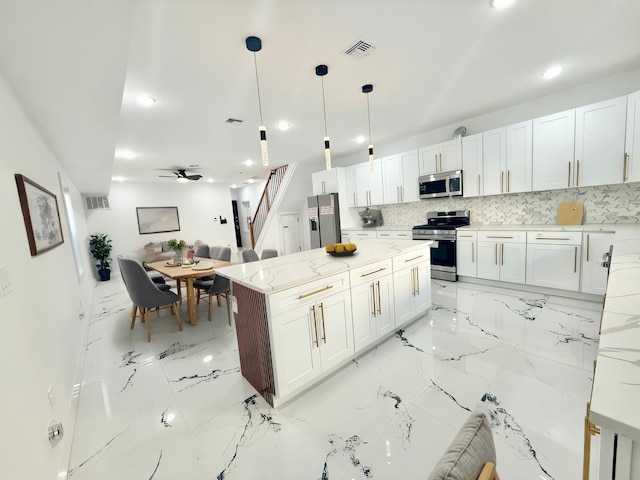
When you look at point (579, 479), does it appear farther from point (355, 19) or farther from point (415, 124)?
point (415, 124)

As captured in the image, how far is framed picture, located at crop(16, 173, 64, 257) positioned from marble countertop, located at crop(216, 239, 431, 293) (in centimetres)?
119

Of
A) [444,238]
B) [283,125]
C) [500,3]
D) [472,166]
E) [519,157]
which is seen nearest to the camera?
[500,3]

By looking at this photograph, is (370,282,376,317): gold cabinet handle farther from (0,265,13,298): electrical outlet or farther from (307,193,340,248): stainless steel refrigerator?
(307,193,340,248): stainless steel refrigerator

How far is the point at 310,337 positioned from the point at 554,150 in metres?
3.83

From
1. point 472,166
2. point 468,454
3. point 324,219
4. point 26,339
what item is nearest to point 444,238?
point 472,166

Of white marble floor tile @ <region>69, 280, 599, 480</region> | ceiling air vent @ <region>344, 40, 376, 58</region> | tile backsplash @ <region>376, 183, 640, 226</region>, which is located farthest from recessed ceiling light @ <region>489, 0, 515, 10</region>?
tile backsplash @ <region>376, 183, 640, 226</region>

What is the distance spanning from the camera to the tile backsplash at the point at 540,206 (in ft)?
10.6

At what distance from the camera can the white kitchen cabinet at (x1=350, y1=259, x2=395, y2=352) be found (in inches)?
90.2

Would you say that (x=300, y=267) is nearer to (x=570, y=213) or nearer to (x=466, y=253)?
(x=466, y=253)

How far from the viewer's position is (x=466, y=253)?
4.17 metres

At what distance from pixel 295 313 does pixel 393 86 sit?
263cm

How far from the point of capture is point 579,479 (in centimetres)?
127

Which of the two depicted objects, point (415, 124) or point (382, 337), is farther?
point (415, 124)

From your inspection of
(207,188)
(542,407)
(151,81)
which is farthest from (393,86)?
(207,188)
